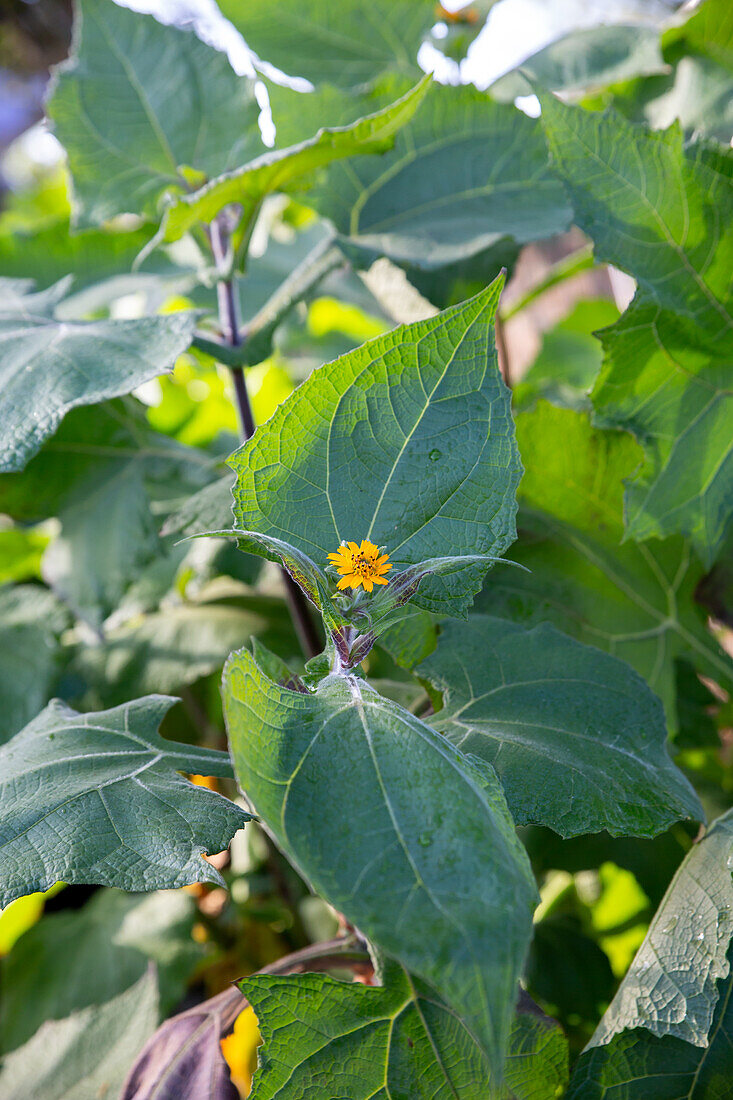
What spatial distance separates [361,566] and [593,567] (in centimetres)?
25

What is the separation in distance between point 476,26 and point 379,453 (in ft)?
1.72

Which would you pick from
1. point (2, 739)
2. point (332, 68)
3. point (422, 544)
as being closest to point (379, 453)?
point (422, 544)

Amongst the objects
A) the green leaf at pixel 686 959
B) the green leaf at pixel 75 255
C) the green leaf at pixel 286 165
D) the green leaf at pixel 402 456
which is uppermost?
the green leaf at pixel 75 255

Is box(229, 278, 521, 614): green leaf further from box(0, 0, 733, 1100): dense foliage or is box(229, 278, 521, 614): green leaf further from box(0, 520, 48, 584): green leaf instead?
box(0, 520, 48, 584): green leaf

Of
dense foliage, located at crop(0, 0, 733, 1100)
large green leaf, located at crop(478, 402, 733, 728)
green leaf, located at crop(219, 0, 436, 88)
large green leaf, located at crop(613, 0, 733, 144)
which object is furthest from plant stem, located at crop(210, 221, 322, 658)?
large green leaf, located at crop(613, 0, 733, 144)

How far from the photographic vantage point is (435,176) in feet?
1.85

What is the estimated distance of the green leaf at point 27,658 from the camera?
56 centimetres

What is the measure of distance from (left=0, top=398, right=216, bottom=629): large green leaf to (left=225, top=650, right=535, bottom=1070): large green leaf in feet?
0.93

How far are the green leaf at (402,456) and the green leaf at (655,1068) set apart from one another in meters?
0.19

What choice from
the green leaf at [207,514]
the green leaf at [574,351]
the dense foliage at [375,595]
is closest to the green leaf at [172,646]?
the dense foliage at [375,595]

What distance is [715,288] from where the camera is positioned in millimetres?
448

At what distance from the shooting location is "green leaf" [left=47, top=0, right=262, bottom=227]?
21.4 inches

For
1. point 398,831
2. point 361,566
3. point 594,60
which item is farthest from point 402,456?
point 594,60

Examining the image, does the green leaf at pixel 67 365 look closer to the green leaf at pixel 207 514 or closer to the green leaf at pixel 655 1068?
the green leaf at pixel 207 514
